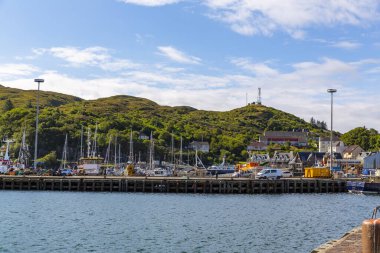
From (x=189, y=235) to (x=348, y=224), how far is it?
13.9 m

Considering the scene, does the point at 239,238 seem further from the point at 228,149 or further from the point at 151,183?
the point at 228,149

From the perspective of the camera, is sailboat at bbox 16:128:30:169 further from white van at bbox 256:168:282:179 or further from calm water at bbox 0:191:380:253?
white van at bbox 256:168:282:179

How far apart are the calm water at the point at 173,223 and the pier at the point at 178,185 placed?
10.4m

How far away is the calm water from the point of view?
30703mm

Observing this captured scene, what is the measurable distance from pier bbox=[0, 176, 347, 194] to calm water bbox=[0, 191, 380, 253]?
10390 millimetres

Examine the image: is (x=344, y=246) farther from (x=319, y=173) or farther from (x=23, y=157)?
(x=23, y=157)

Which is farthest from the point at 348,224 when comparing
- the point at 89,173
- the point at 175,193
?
the point at 89,173

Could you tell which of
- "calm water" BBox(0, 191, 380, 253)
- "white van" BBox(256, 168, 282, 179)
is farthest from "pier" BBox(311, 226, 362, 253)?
"white van" BBox(256, 168, 282, 179)

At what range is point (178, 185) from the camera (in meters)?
75.8

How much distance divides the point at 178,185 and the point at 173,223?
35392 mm

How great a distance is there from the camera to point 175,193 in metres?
74.1

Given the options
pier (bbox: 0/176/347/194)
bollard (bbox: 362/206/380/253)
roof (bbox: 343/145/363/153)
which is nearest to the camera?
bollard (bbox: 362/206/380/253)

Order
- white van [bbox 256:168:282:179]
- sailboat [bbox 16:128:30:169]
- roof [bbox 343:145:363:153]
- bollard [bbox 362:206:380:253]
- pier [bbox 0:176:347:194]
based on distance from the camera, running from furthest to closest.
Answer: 1. roof [bbox 343:145:363:153]
2. sailboat [bbox 16:128:30:169]
3. white van [bbox 256:168:282:179]
4. pier [bbox 0:176:347:194]
5. bollard [bbox 362:206:380:253]

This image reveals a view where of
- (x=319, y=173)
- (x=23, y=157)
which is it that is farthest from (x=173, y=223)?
(x=23, y=157)
